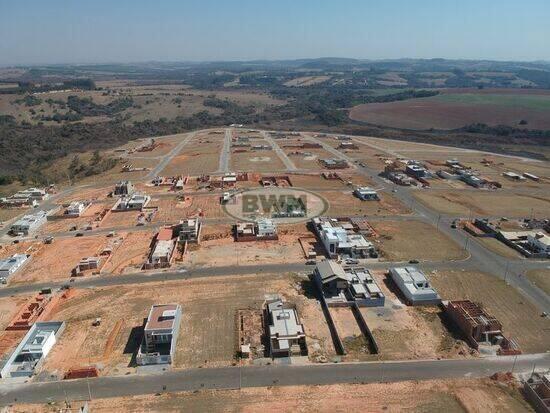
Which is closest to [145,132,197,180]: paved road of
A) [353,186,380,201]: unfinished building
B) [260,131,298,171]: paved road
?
[260,131,298,171]: paved road

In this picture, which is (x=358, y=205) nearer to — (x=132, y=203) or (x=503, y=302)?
(x=503, y=302)

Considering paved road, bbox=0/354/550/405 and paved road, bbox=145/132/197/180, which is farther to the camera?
paved road, bbox=145/132/197/180

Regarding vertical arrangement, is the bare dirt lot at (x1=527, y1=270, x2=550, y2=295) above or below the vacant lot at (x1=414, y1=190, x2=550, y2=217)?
above

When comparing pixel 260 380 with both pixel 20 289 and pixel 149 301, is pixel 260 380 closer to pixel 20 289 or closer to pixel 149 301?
pixel 149 301

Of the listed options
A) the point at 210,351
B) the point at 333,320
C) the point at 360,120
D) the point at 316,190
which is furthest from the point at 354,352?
the point at 360,120

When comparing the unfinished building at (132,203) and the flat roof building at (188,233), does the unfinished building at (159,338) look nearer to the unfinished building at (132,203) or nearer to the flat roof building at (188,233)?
the flat roof building at (188,233)

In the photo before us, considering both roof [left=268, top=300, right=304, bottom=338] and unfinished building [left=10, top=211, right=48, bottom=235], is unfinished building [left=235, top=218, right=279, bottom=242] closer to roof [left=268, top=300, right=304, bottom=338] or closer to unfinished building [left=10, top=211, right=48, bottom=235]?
roof [left=268, top=300, right=304, bottom=338]
